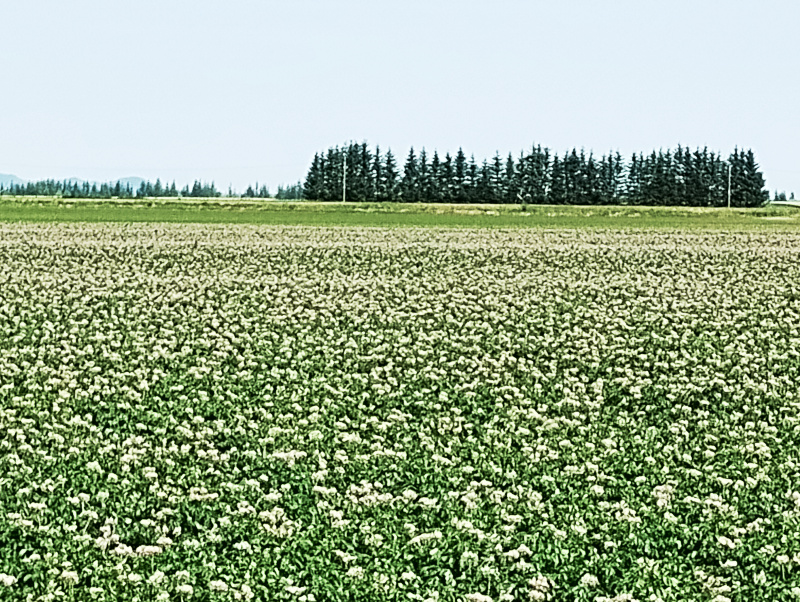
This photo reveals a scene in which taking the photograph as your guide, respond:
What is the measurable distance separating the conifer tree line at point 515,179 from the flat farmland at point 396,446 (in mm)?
138280

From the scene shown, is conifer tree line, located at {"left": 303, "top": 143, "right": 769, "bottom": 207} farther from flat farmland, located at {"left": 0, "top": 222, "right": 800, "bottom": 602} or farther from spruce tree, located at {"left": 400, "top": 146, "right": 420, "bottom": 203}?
flat farmland, located at {"left": 0, "top": 222, "right": 800, "bottom": 602}

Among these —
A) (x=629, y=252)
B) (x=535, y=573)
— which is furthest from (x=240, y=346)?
(x=629, y=252)

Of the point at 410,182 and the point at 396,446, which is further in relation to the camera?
the point at 410,182

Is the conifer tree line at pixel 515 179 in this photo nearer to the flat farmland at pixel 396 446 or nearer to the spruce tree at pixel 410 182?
the spruce tree at pixel 410 182

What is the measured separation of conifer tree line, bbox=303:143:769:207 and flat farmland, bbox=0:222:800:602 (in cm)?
13828

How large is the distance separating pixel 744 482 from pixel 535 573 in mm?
3047

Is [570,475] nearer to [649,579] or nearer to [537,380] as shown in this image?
[649,579]

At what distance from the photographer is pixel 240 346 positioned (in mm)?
16688

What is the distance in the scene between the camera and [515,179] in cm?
16225

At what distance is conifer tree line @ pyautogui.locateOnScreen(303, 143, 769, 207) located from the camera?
528 feet

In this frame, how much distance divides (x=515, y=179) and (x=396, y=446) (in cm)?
15342

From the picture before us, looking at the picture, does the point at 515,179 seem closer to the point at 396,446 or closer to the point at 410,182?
the point at 410,182

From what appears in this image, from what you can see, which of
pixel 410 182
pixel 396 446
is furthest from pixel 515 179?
pixel 396 446

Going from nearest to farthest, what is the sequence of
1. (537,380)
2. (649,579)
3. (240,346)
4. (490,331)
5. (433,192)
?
1. (649,579)
2. (537,380)
3. (240,346)
4. (490,331)
5. (433,192)
